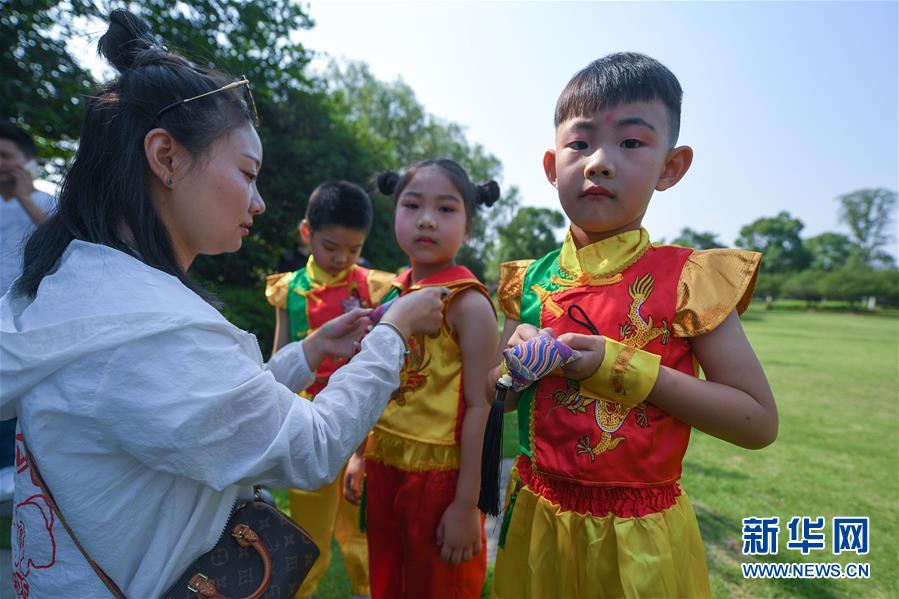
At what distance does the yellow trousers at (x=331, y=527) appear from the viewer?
284 cm

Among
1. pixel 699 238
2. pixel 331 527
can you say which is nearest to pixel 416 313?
pixel 331 527

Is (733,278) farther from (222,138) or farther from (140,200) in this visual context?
(140,200)

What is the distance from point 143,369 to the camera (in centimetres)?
104

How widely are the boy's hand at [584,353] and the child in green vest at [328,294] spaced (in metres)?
1.88

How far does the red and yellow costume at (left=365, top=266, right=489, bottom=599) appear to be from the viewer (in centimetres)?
200

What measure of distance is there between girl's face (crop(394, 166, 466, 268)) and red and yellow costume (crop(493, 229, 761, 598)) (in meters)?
0.79

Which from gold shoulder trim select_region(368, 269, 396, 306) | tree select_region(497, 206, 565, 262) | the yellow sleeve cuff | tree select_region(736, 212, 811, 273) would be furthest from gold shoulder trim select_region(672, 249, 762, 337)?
tree select_region(736, 212, 811, 273)

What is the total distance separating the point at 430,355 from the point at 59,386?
129cm

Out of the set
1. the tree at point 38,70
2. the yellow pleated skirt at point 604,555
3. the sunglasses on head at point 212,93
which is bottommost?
the yellow pleated skirt at point 604,555

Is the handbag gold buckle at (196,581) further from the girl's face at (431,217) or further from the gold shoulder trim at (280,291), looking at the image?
the gold shoulder trim at (280,291)

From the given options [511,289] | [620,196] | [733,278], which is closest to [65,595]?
[511,289]

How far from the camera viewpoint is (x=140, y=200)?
4.12 feet

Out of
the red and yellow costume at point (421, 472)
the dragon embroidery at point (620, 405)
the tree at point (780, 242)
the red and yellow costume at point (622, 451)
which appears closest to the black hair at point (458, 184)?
the red and yellow costume at point (421, 472)

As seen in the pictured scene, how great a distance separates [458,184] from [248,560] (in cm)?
162
